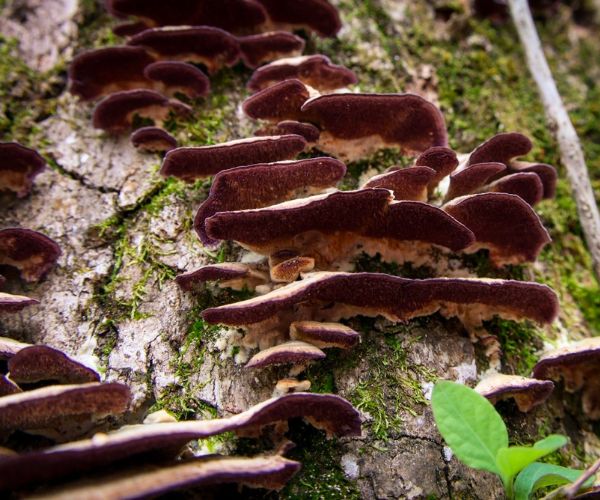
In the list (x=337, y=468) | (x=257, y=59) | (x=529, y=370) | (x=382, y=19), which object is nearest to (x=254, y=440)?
(x=337, y=468)

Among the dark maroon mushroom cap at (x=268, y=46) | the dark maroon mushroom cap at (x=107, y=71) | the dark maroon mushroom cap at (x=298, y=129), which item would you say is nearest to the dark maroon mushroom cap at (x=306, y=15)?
the dark maroon mushroom cap at (x=268, y=46)

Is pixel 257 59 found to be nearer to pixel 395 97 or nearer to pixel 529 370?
pixel 395 97

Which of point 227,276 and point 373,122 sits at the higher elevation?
point 373,122

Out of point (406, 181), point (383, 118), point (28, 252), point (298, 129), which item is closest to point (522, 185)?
point (406, 181)

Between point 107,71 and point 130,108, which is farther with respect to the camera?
point 107,71

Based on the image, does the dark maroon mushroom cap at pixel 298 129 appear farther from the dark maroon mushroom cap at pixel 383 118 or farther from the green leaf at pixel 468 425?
the green leaf at pixel 468 425

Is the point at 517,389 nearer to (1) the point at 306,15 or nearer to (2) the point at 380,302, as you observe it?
(2) the point at 380,302

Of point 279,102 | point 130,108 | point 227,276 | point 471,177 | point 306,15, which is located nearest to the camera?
point 227,276
